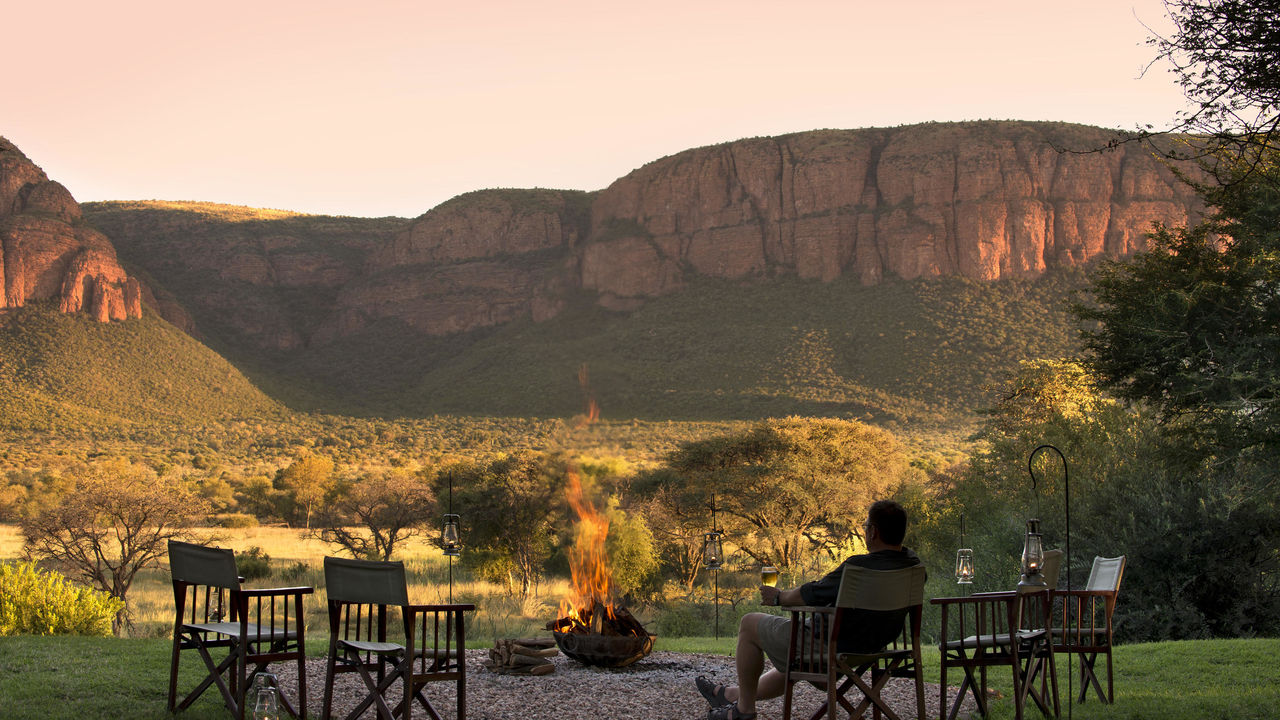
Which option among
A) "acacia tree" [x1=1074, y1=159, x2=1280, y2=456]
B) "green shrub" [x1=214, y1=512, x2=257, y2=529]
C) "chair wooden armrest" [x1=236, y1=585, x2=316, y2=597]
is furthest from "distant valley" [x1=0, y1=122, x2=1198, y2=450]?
"chair wooden armrest" [x1=236, y1=585, x2=316, y2=597]

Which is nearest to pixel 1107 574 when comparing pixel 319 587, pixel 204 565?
pixel 204 565

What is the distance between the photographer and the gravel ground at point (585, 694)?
280 inches

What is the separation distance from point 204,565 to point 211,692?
1538 mm

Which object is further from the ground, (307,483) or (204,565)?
(204,565)

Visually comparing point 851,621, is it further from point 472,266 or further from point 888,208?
point 472,266

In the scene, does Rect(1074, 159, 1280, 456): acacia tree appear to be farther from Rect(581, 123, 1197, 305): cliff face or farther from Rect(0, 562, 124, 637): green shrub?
Rect(581, 123, 1197, 305): cliff face

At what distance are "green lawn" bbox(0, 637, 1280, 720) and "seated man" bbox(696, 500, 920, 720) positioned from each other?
4.77 ft

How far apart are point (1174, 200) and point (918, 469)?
51261 millimetres

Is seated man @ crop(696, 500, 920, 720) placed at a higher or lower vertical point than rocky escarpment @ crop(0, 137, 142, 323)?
lower

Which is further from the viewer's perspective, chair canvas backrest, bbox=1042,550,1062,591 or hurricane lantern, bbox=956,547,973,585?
hurricane lantern, bbox=956,547,973,585

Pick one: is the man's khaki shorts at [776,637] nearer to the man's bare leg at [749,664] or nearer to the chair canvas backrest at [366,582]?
the man's bare leg at [749,664]

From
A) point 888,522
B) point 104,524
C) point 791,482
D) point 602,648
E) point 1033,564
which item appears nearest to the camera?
point 888,522

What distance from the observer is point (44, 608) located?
11.5m

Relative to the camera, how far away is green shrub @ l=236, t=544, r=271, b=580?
24.5 meters
